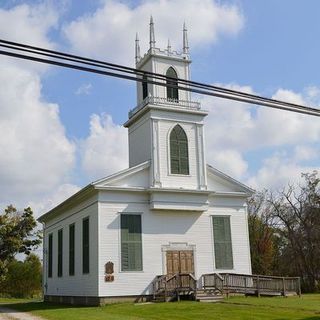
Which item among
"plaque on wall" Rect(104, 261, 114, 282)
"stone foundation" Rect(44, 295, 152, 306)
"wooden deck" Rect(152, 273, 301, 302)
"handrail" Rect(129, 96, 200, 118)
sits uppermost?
"handrail" Rect(129, 96, 200, 118)

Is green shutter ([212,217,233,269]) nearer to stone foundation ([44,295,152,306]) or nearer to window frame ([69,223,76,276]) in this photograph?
stone foundation ([44,295,152,306])

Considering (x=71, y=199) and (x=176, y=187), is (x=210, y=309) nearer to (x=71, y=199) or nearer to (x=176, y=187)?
(x=176, y=187)

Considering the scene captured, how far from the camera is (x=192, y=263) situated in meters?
33.4

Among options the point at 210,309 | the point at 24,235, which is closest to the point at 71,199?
the point at 210,309

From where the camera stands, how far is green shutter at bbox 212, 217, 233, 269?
3431 centimetres

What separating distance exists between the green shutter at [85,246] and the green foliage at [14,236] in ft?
73.0

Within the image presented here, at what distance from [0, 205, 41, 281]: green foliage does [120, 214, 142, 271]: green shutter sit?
25180mm

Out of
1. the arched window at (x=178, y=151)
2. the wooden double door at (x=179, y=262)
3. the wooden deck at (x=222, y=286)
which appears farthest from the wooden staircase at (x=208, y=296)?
the arched window at (x=178, y=151)

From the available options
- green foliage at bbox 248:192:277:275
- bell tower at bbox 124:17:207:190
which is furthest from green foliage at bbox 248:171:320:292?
bell tower at bbox 124:17:207:190

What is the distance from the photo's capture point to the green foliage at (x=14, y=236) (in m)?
54.2

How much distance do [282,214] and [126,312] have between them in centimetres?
3190

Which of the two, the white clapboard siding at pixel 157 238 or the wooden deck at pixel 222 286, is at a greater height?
the white clapboard siding at pixel 157 238

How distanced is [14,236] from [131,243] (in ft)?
86.9

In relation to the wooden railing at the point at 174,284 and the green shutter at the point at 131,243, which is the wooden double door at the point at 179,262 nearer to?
the wooden railing at the point at 174,284
